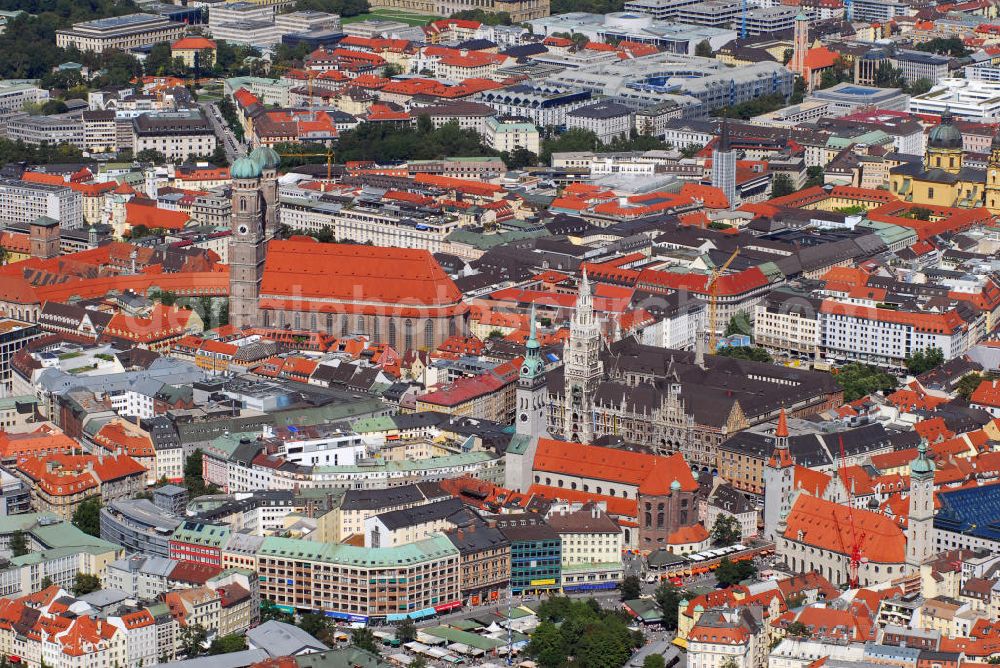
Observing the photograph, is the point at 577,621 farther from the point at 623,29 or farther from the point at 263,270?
the point at 623,29

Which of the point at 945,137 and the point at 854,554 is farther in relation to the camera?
the point at 945,137

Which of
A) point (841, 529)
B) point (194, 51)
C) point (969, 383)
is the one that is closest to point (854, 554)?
Result: point (841, 529)

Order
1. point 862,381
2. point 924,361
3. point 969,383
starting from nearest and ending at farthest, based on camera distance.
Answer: point 969,383 < point 862,381 < point 924,361

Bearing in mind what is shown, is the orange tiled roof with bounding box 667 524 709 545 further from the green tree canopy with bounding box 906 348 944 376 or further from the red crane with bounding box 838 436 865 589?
the green tree canopy with bounding box 906 348 944 376

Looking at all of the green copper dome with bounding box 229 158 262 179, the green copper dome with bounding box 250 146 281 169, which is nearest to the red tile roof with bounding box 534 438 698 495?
the green copper dome with bounding box 229 158 262 179

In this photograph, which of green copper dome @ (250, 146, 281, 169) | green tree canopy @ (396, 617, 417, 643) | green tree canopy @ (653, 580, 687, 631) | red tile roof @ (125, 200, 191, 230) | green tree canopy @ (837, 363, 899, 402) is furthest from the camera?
red tile roof @ (125, 200, 191, 230)

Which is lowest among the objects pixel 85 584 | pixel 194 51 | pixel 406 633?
pixel 406 633

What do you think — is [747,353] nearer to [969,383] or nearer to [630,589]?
[969,383]

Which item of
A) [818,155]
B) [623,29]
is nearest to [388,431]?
[818,155]

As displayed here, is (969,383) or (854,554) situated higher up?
(969,383)
